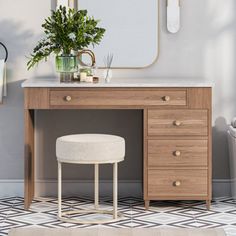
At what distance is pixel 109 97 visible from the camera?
4359 millimetres

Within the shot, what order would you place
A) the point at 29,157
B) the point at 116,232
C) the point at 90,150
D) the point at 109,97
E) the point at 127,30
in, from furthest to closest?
the point at 127,30, the point at 29,157, the point at 109,97, the point at 90,150, the point at 116,232

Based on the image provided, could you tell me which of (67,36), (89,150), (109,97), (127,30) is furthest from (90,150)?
(127,30)

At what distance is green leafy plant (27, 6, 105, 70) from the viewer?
4410 mm

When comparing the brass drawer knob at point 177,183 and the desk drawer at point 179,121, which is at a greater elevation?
the desk drawer at point 179,121

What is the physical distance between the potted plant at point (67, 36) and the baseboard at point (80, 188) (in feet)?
2.70

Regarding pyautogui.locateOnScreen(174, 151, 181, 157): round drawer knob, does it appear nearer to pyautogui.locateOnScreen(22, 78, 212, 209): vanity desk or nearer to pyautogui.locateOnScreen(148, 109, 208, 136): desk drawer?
pyautogui.locateOnScreen(22, 78, 212, 209): vanity desk

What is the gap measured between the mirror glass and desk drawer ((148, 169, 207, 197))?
0.79 metres

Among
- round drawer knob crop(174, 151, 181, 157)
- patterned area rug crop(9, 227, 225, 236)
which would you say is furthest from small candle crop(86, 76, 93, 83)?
patterned area rug crop(9, 227, 225, 236)

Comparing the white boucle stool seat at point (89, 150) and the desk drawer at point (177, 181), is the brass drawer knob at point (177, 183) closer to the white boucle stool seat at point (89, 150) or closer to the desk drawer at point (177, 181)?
the desk drawer at point (177, 181)

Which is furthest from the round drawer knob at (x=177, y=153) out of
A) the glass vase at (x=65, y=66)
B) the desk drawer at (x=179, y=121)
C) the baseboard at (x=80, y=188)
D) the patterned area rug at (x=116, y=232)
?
the patterned area rug at (x=116, y=232)

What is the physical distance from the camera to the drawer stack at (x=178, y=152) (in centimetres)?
439

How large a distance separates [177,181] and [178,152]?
0.59ft

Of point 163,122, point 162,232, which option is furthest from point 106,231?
point 163,122

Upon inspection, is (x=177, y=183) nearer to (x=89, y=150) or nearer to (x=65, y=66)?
(x=89, y=150)
